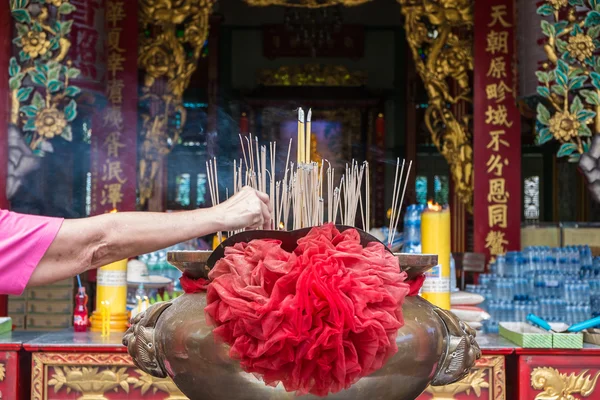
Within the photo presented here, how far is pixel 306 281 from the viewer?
0.75 meters

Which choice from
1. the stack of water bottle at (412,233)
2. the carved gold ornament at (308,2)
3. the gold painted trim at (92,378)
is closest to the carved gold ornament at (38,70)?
the carved gold ornament at (308,2)

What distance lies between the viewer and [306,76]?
22.2 ft

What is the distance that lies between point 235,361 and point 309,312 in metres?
0.11

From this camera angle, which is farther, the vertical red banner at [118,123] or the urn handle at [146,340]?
the vertical red banner at [118,123]

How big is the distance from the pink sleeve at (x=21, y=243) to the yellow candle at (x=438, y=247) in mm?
1333

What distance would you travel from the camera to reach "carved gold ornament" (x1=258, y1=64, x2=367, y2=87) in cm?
675

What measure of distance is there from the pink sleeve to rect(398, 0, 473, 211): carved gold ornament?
3.55m

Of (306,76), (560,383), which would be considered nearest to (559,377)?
(560,383)

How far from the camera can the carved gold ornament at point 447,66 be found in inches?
163

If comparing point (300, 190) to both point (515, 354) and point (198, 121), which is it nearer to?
point (515, 354)

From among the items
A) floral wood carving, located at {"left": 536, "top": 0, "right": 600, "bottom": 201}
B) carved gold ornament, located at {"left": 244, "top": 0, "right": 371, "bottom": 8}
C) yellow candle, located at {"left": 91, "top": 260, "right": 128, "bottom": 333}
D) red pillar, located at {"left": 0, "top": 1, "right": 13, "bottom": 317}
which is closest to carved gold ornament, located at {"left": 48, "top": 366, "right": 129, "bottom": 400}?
yellow candle, located at {"left": 91, "top": 260, "right": 128, "bottom": 333}

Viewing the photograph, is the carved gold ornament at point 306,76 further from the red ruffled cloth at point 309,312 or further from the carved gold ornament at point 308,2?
the red ruffled cloth at point 309,312

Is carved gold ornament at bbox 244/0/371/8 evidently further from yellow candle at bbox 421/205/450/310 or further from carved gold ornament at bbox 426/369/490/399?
carved gold ornament at bbox 426/369/490/399

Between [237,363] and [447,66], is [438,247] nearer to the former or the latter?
[237,363]
